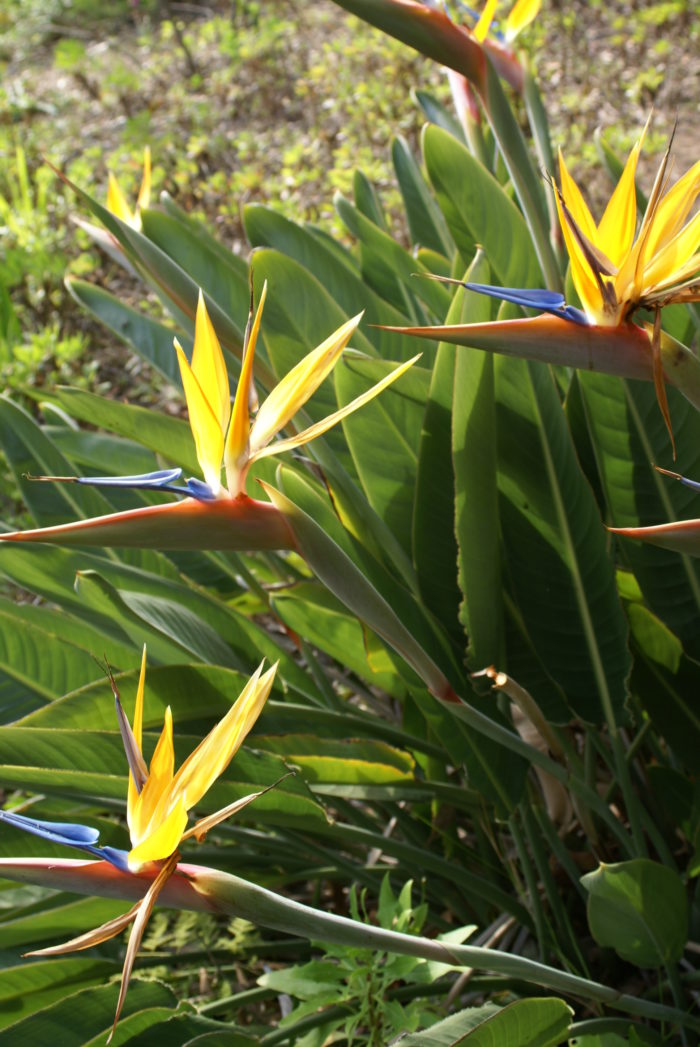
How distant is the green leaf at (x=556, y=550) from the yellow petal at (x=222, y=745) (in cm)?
51

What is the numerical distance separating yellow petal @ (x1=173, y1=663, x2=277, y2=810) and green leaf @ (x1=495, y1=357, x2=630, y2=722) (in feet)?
1.68

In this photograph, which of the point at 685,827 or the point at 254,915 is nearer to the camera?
the point at 254,915

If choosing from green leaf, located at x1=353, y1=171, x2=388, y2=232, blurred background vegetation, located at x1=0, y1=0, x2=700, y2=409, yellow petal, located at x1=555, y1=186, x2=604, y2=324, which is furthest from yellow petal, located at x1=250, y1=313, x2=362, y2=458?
blurred background vegetation, located at x1=0, y1=0, x2=700, y2=409

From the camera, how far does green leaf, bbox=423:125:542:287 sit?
107 centimetres

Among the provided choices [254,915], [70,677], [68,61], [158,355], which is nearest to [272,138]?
[68,61]

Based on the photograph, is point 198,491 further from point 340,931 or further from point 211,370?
point 340,931

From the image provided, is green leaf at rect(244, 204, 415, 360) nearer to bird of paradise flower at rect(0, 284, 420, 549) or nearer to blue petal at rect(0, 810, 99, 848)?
bird of paradise flower at rect(0, 284, 420, 549)

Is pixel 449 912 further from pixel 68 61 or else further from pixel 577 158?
pixel 68 61

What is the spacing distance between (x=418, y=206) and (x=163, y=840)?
1194mm

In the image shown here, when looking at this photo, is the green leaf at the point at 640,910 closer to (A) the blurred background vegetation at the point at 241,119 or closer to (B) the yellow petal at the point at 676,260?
(B) the yellow petal at the point at 676,260

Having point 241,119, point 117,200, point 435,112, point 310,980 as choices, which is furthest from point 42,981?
point 241,119

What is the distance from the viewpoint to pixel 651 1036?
39.4 inches

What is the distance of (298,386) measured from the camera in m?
0.61

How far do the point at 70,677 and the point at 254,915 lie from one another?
0.60 m
